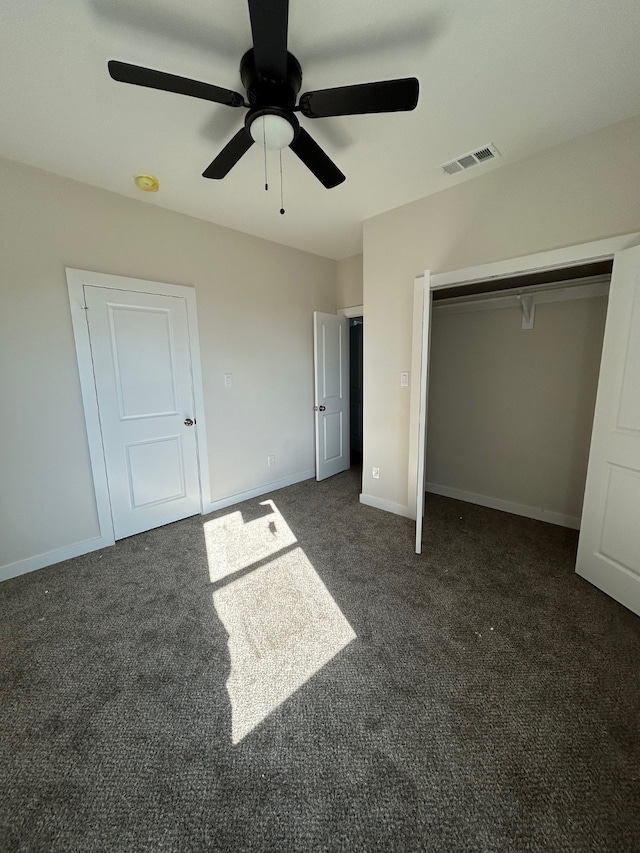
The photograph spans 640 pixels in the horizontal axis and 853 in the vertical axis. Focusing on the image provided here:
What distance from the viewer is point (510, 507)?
10.4ft

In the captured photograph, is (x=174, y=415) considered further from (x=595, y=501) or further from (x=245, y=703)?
(x=595, y=501)

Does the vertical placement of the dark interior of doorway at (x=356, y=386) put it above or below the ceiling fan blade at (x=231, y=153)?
below

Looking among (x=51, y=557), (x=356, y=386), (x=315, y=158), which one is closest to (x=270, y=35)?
(x=315, y=158)

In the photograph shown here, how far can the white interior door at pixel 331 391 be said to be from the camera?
3775 millimetres

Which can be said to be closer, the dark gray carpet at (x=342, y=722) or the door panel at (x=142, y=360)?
the dark gray carpet at (x=342, y=722)

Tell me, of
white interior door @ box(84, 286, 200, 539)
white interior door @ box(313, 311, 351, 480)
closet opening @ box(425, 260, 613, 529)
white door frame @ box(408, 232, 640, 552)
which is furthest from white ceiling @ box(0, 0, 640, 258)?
white interior door @ box(313, 311, 351, 480)

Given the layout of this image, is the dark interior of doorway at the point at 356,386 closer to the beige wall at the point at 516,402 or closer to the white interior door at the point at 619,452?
the beige wall at the point at 516,402

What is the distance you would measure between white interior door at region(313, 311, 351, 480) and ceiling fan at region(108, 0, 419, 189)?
227 centimetres

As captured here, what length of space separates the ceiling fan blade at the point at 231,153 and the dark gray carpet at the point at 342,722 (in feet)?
7.99

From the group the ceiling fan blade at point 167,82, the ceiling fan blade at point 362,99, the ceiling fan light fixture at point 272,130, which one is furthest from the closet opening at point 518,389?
the ceiling fan blade at point 167,82

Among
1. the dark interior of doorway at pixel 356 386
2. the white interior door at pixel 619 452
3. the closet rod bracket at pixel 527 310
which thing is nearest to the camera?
the white interior door at pixel 619 452

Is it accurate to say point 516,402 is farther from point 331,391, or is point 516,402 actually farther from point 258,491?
point 258,491

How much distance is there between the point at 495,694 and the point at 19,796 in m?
1.82

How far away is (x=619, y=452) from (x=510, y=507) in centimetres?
143
